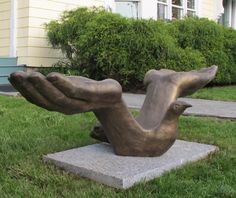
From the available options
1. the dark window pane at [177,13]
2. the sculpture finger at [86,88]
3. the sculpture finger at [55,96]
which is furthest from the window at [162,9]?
the sculpture finger at [55,96]

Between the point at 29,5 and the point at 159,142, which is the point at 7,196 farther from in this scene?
the point at 29,5

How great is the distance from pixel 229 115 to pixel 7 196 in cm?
427

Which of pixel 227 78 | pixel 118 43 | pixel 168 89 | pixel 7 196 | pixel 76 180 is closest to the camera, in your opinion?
pixel 7 196

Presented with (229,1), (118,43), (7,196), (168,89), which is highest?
(229,1)

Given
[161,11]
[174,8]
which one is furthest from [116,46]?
[174,8]

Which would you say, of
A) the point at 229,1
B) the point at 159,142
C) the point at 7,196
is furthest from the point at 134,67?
the point at 229,1

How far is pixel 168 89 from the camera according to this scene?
4.27 m

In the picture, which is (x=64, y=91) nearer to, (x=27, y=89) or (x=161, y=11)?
(x=27, y=89)

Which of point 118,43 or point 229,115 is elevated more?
point 118,43

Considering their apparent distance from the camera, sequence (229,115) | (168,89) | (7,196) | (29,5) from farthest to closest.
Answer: (29,5) < (229,115) < (168,89) < (7,196)

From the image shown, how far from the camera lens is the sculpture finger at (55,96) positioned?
3070 millimetres

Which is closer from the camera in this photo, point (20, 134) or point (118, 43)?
point (20, 134)

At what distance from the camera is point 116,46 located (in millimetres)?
9609

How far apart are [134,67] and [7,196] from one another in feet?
21.8
